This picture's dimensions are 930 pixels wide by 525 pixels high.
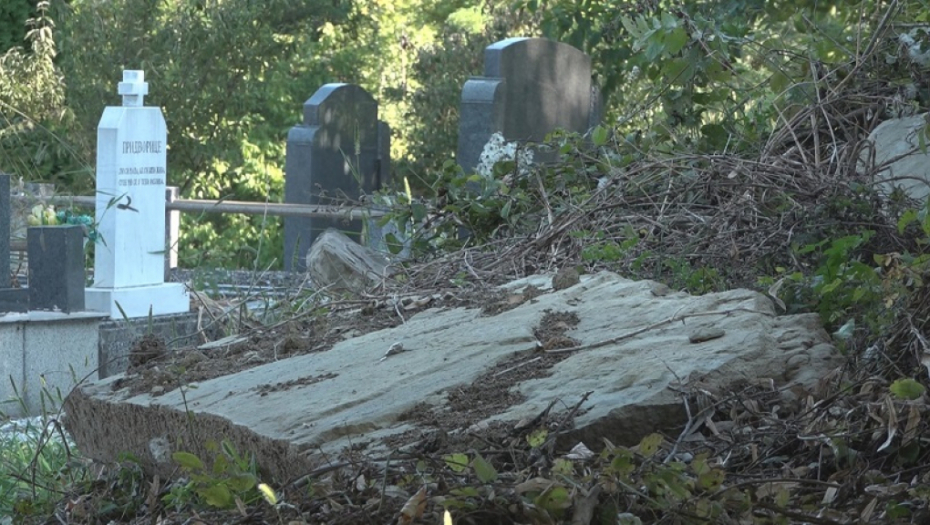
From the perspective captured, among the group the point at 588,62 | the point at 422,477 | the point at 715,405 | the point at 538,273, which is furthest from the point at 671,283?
the point at 588,62

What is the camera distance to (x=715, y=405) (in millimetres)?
2588

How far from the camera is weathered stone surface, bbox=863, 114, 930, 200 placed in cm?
388

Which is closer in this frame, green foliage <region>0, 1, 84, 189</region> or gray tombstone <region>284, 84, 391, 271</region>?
gray tombstone <region>284, 84, 391, 271</region>

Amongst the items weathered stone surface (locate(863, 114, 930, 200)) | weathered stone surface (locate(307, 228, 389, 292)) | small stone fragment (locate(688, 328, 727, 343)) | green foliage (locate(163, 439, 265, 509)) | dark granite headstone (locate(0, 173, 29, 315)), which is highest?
weathered stone surface (locate(863, 114, 930, 200))

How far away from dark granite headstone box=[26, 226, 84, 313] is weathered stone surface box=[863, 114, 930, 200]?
6.21 metres

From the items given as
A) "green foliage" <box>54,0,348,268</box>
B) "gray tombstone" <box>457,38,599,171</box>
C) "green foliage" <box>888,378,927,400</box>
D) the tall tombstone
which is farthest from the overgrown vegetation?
"green foliage" <box>54,0,348,268</box>

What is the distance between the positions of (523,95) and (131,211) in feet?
10.6

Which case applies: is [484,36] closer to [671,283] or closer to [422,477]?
[671,283]

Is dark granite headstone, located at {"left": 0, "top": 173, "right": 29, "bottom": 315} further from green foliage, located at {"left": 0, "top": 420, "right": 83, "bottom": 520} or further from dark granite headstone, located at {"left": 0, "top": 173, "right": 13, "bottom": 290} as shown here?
green foliage, located at {"left": 0, "top": 420, "right": 83, "bottom": 520}

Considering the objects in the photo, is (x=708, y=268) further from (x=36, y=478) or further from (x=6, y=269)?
(x=6, y=269)

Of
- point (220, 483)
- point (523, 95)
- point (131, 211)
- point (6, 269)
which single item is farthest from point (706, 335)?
point (131, 211)

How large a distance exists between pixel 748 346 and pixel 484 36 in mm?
14688

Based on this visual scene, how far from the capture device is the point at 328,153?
36.6 feet

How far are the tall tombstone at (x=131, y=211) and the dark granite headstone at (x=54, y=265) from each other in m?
0.81
